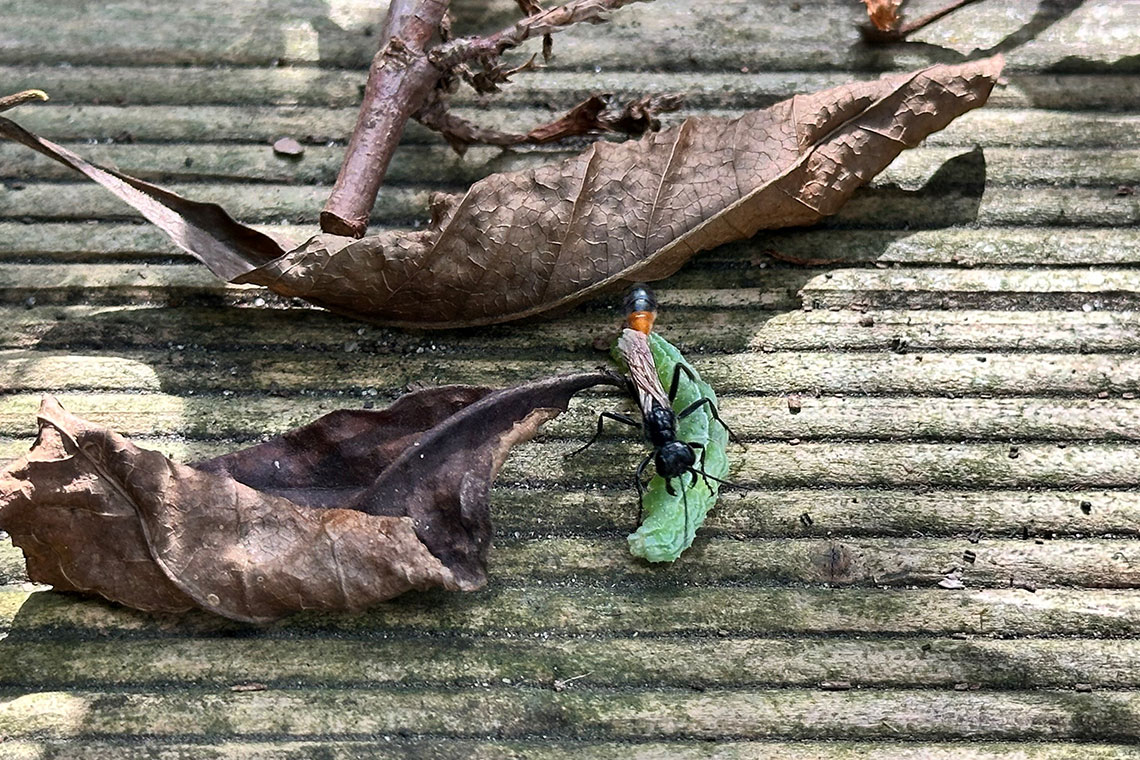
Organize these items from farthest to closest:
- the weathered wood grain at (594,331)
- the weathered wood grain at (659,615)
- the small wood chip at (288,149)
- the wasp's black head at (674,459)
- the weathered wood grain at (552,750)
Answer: the small wood chip at (288,149) → the weathered wood grain at (594,331) → the wasp's black head at (674,459) → the weathered wood grain at (659,615) → the weathered wood grain at (552,750)

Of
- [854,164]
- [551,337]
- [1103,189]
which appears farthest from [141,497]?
[1103,189]

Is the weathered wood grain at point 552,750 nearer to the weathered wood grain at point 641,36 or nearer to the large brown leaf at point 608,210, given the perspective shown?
the large brown leaf at point 608,210

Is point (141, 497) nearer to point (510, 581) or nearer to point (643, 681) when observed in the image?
point (510, 581)

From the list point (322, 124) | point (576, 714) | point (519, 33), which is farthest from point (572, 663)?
point (322, 124)

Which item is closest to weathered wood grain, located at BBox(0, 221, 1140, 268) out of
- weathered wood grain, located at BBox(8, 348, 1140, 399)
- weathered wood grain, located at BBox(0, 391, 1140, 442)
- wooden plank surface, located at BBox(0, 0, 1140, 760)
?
wooden plank surface, located at BBox(0, 0, 1140, 760)

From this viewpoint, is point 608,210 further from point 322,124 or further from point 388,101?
point 322,124

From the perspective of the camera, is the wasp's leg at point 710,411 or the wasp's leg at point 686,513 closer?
the wasp's leg at point 686,513

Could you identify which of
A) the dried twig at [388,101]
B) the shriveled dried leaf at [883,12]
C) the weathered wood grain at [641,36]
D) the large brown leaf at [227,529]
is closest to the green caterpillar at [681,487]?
the large brown leaf at [227,529]
